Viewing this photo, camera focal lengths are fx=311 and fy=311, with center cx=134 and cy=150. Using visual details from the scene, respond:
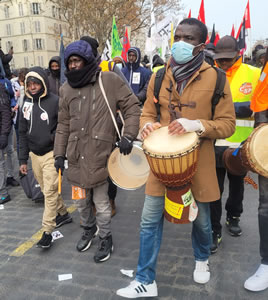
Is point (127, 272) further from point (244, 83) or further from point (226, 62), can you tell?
point (226, 62)

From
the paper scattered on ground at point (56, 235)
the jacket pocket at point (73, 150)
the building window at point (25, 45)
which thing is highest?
the building window at point (25, 45)

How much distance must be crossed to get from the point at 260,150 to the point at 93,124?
152 cm

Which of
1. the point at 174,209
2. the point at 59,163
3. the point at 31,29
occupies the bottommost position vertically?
the point at 174,209

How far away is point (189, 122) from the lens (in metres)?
2.16

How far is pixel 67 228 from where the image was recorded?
3971mm

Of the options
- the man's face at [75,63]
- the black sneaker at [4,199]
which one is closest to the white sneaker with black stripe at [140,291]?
the man's face at [75,63]

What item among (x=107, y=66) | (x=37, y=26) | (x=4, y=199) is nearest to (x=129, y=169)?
(x=107, y=66)

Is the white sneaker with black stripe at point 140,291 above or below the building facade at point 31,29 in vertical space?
below

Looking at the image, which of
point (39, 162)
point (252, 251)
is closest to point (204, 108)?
point (252, 251)

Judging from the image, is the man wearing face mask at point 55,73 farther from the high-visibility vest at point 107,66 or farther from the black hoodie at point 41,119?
the black hoodie at point 41,119

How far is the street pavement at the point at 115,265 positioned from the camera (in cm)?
270

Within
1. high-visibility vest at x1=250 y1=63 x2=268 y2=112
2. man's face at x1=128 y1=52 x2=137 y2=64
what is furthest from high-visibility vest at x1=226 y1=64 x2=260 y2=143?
man's face at x1=128 y1=52 x2=137 y2=64

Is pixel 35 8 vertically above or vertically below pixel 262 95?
above

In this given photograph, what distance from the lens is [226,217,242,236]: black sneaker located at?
3.53 metres
